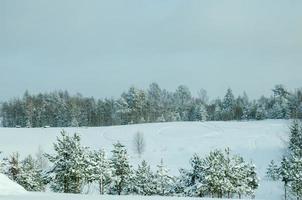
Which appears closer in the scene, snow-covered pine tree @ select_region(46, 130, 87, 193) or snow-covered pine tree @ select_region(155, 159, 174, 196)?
snow-covered pine tree @ select_region(46, 130, 87, 193)

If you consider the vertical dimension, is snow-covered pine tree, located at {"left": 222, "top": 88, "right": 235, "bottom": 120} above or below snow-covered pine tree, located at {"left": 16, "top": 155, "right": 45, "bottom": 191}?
above

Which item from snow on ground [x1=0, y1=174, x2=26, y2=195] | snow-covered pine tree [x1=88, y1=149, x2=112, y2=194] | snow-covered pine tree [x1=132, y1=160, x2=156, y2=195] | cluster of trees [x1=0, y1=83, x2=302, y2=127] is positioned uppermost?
cluster of trees [x1=0, y1=83, x2=302, y2=127]

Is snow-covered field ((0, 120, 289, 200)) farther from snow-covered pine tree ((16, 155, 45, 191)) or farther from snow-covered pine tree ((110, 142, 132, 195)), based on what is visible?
snow-covered pine tree ((16, 155, 45, 191))

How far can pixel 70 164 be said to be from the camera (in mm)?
37406

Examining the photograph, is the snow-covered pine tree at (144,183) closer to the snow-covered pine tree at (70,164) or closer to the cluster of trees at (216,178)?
the cluster of trees at (216,178)

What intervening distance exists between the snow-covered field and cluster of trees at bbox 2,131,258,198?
127 ft

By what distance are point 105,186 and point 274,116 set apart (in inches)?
4329

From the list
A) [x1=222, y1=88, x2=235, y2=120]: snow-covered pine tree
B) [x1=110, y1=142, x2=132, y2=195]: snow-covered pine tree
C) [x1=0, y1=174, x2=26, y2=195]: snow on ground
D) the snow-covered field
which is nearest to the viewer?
[x1=0, y1=174, x2=26, y2=195]: snow on ground

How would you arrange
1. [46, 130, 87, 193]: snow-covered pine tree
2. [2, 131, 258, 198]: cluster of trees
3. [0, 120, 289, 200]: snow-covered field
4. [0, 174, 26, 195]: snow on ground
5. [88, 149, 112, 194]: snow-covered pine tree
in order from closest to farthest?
[0, 174, 26, 195]: snow on ground
[46, 130, 87, 193]: snow-covered pine tree
[2, 131, 258, 198]: cluster of trees
[88, 149, 112, 194]: snow-covered pine tree
[0, 120, 289, 200]: snow-covered field

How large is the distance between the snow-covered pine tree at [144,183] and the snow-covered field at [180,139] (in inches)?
1510

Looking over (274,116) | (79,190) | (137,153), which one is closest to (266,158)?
(137,153)

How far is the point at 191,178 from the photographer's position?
49.2m

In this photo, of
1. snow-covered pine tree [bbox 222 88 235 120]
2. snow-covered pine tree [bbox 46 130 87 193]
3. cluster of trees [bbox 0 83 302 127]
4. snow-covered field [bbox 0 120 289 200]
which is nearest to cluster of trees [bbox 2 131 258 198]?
snow-covered pine tree [bbox 46 130 87 193]

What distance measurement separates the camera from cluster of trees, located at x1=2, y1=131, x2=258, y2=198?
3788 cm
